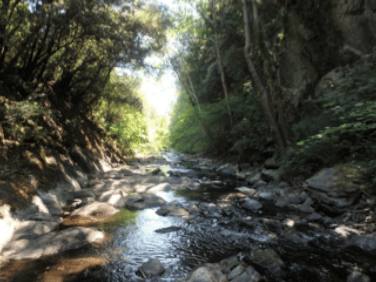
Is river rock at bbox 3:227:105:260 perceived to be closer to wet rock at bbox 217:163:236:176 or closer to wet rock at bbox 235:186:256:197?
wet rock at bbox 235:186:256:197

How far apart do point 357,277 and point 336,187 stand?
8.60 feet

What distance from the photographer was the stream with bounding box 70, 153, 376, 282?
3123mm

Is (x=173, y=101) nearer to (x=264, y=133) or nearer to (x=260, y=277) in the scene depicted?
(x=264, y=133)

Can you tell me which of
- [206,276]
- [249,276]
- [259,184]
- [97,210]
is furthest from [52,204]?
[259,184]

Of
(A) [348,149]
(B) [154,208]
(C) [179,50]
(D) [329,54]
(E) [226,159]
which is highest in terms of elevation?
(C) [179,50]

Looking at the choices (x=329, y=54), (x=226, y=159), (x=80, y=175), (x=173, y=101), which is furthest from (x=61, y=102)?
(x=173, y=101)

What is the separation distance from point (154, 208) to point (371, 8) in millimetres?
11957

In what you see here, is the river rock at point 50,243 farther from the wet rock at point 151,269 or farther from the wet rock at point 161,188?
the wet rock at point 161,188

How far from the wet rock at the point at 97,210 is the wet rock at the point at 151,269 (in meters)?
2.82

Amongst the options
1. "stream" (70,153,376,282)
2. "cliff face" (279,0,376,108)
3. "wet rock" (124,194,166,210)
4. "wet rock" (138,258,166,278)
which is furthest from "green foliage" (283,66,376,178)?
"wet rock" (124,194,166,210)

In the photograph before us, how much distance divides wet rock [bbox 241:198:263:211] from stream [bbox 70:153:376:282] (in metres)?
0.17

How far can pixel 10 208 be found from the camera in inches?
172

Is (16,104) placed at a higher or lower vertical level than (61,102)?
lower

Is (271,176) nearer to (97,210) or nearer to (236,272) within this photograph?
(236,272)
